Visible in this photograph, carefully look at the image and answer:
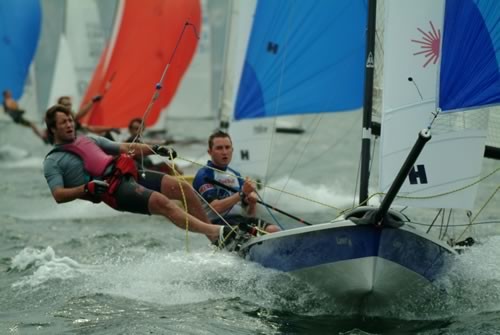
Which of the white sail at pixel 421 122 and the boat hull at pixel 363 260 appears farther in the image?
the white sail at pixel 421 122

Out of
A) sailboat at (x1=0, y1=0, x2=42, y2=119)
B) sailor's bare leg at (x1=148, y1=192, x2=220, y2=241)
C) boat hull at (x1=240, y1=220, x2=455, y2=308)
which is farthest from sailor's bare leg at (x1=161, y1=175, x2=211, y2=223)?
sailboat at (x1=0, y1=0, x2=42, y2=119)

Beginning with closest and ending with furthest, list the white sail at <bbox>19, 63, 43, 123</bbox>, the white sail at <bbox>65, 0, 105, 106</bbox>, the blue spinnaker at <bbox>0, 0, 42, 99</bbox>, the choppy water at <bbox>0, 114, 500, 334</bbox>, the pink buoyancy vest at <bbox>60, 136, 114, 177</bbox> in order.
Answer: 1. the choppy water at <bbox>0, 114, 500, 334</bbox>
2. the pink buoyancy vest at <bbox>60, 136, 114, 177</bbox>
3. the blue spinnaker at <bbox>0, 0, 42, 99</bbox>
4. the white sail at <bbox>65, 0, 105, 106</bbox>
5. the white sail at <bbox>19, 63, 43, 123</bbox>

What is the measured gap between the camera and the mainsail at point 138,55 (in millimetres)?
13484

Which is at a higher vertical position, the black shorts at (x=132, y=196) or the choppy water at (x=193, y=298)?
the black shorts at (x=132, y=196)

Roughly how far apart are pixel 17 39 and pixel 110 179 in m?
10.5

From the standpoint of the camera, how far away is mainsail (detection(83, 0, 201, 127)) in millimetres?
13484

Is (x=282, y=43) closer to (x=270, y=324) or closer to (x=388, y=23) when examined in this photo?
(x=388, y=23)

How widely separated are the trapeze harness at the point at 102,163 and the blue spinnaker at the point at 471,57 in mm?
2034

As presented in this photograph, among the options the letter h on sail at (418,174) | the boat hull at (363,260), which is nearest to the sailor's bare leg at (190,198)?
the boat hull at (363,260)

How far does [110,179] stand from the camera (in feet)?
19.1

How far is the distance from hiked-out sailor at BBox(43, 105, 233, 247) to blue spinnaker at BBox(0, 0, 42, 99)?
1000 cm

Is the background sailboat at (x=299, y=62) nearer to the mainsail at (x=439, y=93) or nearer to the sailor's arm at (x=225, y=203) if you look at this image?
the sailor's arm at (x=225, y=203)

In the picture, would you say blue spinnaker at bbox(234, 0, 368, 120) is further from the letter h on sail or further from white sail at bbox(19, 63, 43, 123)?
white sail at bbox(19, 63, 43, 123)

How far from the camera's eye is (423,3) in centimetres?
527
